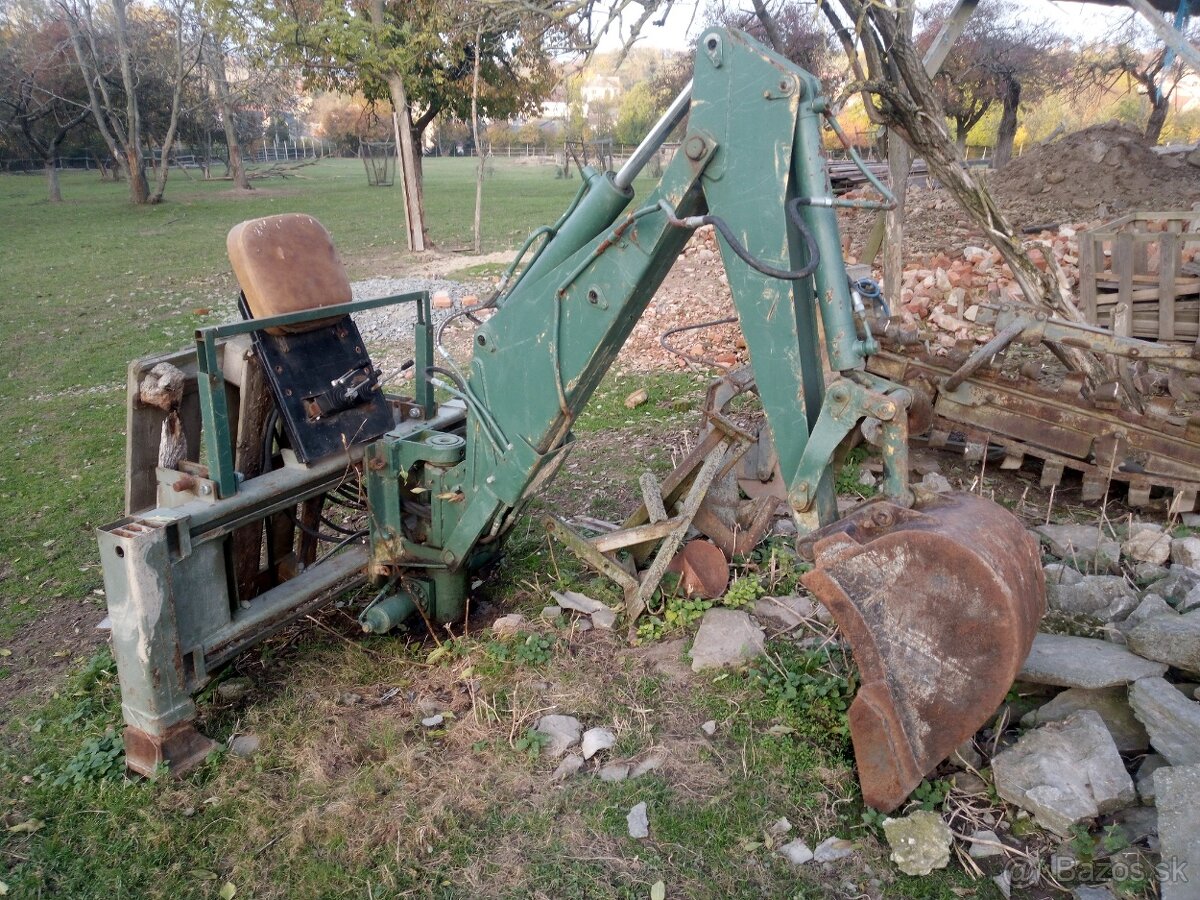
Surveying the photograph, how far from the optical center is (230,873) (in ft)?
9.49

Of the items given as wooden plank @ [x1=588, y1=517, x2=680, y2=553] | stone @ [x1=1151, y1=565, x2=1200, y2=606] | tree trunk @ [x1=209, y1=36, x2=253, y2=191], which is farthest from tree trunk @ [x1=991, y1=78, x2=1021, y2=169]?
wooden plank @ [x1=588, y1=517, x2=680, y2=553]

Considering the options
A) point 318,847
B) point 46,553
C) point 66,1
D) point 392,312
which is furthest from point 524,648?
point 66,1

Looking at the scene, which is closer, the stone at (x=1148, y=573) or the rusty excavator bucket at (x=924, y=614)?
the rusty excavator bucket at (x=924, y=614)

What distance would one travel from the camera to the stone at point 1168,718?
2.71m

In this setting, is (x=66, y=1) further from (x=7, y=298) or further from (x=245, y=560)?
(x=245, y=560)

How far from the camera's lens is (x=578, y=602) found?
13.9ft

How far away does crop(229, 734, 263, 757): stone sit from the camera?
3446mm

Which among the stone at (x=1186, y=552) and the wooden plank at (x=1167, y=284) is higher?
the wooden plank at (x=1167, y=284)

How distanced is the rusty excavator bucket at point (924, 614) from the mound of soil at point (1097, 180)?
11.5 m

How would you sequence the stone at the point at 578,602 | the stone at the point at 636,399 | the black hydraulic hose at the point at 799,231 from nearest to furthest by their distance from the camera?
the black hydraulic hose at the point at 799,231 < the stone at the point at 578,602 < the stone at the point at 636,399

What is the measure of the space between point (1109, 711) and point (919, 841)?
92 cm

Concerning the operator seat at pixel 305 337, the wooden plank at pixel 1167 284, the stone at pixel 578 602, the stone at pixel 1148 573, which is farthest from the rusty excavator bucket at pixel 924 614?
the wooden plank at pixel 1167 284

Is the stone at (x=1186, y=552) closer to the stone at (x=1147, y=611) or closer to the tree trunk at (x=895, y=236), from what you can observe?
the stone at (x=1147, y=611)

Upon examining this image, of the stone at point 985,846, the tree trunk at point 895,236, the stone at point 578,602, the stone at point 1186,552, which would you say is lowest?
the stone at point 985,846
